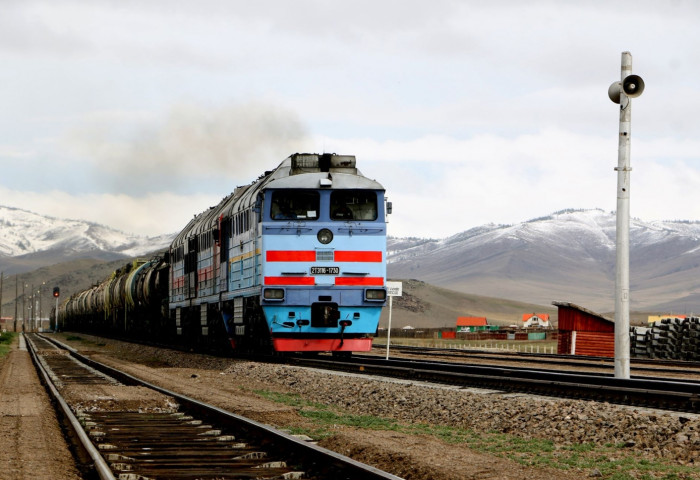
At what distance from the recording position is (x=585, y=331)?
43.7 metres

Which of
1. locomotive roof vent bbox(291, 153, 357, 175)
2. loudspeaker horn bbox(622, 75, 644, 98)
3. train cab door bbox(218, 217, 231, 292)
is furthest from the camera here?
train cab door bbox(218, 217, 231, 292)

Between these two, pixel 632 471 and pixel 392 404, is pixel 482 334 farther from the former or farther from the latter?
pixel 632 471

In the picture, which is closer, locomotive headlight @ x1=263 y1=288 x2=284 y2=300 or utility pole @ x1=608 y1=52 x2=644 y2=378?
utility pole @ x1=608 y1=52 x2=644 y2=378

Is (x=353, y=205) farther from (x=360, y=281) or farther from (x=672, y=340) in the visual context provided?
(x=672, y=340)

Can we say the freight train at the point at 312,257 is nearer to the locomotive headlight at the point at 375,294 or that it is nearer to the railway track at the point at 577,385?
the locomotive headlight at the point at 375,294

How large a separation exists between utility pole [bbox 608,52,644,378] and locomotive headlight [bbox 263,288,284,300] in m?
9.05

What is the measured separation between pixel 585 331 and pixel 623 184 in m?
25.6

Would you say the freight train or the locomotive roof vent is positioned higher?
the locomotive roof vent

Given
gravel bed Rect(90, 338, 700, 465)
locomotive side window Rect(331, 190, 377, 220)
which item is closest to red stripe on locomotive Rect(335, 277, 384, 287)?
locomotive side window Rect(331, 190, 377, 220)

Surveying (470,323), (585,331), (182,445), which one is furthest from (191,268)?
(470,323)

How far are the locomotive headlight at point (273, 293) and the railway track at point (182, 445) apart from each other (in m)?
7.62

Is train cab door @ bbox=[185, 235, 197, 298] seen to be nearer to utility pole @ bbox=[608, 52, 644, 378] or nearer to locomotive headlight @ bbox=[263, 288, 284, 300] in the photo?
locomotive headlight @ bbox=[263, 288, 284, 300]

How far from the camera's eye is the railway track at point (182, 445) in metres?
9.11

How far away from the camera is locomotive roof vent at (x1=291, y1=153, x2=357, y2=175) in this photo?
2672 cm
